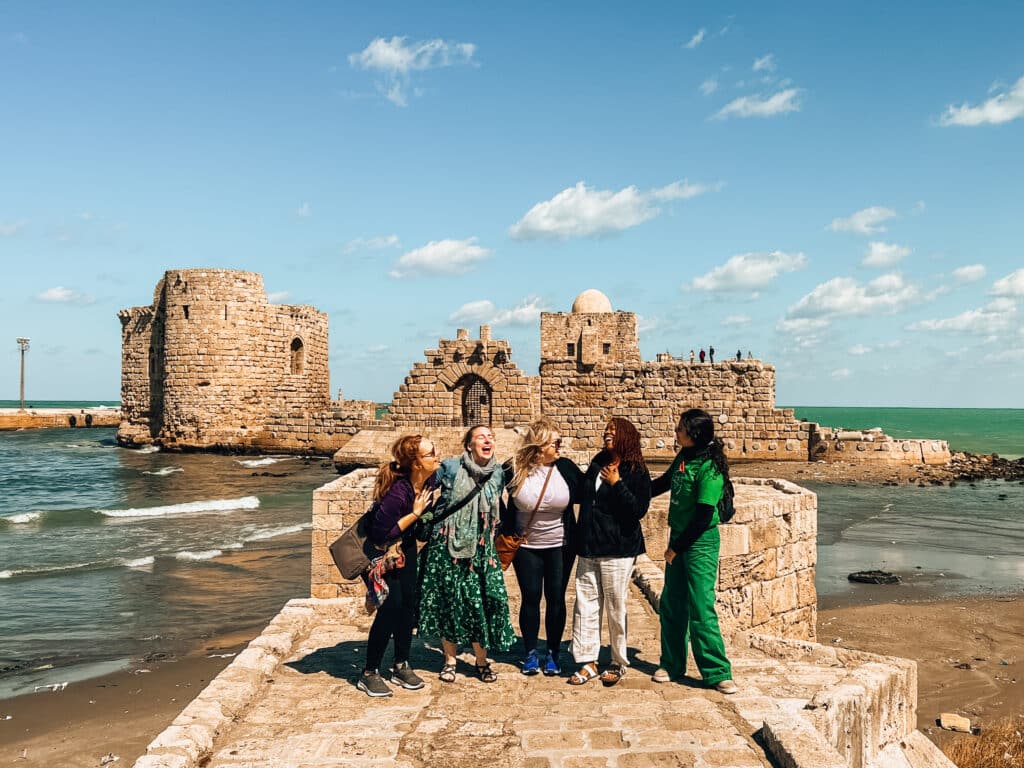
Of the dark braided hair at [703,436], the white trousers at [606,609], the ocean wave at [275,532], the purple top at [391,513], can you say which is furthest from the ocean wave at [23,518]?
the dark braided hair at [703,436]

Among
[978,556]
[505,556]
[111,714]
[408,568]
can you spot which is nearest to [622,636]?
[505,556]

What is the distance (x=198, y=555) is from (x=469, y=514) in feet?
34.1

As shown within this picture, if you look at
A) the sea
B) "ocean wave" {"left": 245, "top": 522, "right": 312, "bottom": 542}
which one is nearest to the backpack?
the sea

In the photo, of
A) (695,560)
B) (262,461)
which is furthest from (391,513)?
(262,461)

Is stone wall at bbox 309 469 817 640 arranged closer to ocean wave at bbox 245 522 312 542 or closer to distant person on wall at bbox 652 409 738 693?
distant person on wall at bbox 652 409 738 693

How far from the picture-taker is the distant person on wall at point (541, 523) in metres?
Result: 4.75

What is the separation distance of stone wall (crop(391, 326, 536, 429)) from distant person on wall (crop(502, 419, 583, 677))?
60.1 ft

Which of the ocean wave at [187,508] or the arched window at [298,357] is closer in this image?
the ocean wave at [187,508]

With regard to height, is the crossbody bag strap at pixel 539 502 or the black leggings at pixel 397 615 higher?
the crossbody bag strap at pixel 539 502

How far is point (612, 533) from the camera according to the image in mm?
4707

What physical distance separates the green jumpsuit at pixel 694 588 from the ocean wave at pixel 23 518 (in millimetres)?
18415

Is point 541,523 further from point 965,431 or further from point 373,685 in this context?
point 965,431

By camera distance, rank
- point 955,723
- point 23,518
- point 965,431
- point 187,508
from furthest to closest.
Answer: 1. point 965,431
2. point 187,508
3. point 23,518
4. point 955,723

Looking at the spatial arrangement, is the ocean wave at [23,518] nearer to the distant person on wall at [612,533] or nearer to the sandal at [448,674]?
the sandal at [448,674]
